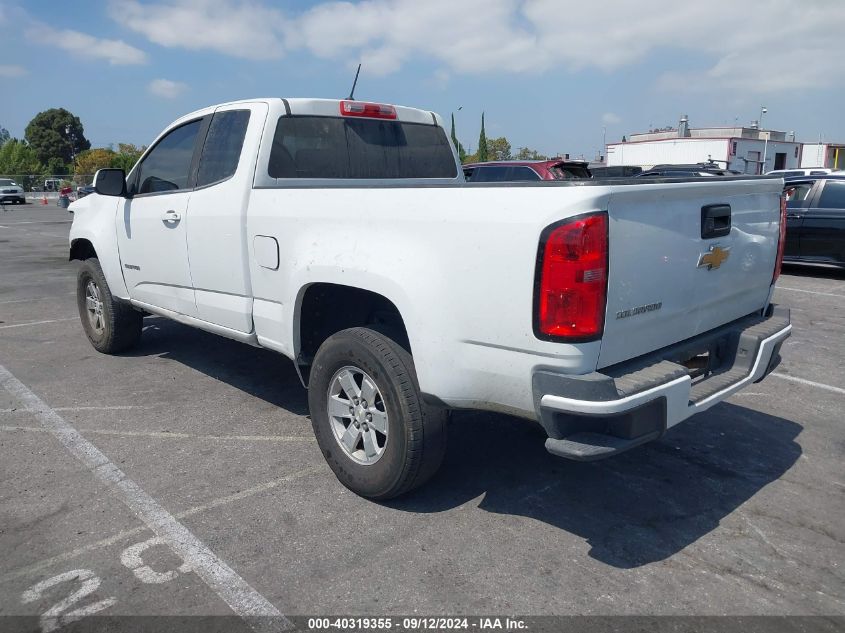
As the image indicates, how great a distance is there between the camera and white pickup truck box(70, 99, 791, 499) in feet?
8.94

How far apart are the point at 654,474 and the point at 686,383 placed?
3.80 feet

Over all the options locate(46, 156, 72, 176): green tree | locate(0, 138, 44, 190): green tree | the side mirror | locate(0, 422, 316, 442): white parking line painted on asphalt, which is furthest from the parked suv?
locate(0, 422, 316, 442): white parking line painted on asphalt

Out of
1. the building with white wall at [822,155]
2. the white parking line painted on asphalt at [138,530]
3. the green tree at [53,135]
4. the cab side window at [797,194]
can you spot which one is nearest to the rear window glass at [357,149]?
the white parking line painted on asphalt at [138,530]

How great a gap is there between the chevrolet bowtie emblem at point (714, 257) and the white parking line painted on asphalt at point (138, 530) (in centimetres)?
231

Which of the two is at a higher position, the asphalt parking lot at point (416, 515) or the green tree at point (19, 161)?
the green tree at point (19, 161)

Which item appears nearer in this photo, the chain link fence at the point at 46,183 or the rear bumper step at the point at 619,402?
the rear bumper step at the point at 619,402

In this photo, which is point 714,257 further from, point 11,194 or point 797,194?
point 11,194

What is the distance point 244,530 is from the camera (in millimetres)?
3326

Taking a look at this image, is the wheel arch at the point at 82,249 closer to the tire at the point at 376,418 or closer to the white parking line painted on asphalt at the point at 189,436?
the white parking line painted on asphalt at the point at 189,436

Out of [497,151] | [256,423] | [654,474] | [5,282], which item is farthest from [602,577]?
[497,151]

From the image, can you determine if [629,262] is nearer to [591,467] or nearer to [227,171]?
[591,467]

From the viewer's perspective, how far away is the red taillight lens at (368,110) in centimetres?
472

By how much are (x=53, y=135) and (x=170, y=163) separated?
8121 cm

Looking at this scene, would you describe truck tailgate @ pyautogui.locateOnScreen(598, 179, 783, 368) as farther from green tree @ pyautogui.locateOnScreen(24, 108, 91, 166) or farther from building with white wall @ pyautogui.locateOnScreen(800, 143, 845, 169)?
green tree @ pyautogui.locateOnScreen(24, 108, 91, 166)
